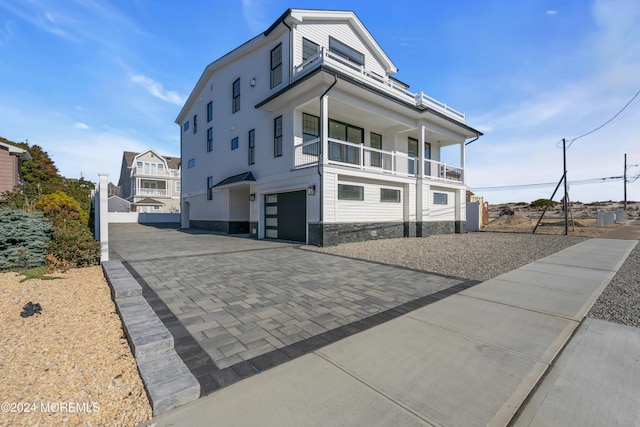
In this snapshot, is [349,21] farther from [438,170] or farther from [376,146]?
[438,170]

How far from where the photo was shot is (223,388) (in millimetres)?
2232

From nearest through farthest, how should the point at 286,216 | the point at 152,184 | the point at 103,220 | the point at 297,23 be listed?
1. the point at 103,220
2. the point at 297,23
3. the point at 286,216
4. the point at 152,184

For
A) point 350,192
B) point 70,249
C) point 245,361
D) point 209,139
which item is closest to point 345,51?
point 350,192

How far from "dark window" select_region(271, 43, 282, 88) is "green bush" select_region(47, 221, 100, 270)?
34.2 ft

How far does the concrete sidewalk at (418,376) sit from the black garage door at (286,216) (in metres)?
8.61

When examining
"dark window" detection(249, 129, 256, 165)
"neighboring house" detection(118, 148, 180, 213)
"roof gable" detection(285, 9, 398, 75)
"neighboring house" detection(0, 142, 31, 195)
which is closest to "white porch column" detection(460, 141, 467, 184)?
"roof gable" detection(285, 9, 398, 75)

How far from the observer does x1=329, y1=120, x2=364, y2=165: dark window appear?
42.6ft

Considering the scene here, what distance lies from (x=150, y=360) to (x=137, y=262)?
585cm

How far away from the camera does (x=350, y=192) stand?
473 inches

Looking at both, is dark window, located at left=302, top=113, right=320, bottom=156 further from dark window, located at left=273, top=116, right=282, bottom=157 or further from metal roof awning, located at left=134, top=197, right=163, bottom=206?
metal roof awning, located at left=134, top=197, right=163, bottom=206

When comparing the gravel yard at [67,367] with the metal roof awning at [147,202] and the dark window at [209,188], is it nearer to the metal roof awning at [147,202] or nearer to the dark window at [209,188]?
the dark window at [209,188]

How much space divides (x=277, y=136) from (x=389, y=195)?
A: 20.6 feet

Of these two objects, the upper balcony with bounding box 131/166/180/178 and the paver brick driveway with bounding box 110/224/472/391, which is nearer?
the paver brick driveway with bounding box 110/224/472/391

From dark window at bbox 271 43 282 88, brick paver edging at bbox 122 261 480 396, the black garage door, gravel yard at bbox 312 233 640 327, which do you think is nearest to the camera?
brick paver edging at bbox 122 261 480 396
